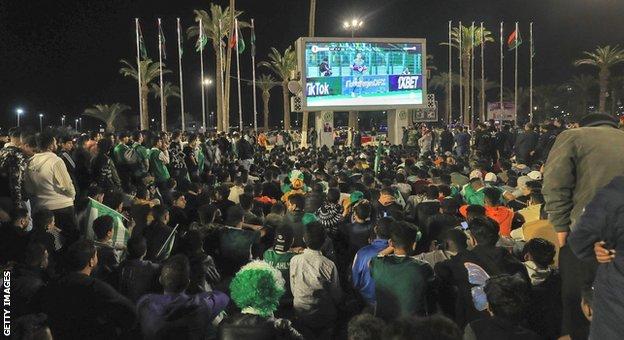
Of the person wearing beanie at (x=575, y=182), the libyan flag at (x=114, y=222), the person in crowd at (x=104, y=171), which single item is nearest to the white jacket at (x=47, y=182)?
the libyan flag at (x=114, y=222)

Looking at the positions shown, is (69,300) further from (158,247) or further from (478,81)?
(478,81)

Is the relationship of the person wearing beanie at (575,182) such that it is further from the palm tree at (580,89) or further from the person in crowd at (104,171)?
the palm tree at (580,89)

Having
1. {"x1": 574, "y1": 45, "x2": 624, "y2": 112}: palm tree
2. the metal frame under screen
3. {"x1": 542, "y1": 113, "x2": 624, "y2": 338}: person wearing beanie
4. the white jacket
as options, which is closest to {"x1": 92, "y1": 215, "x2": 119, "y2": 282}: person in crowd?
the white jacket

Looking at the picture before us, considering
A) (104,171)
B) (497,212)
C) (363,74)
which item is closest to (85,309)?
(497,212)

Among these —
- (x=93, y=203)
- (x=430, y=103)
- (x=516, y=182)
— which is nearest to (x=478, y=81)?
(x=430, y=103)

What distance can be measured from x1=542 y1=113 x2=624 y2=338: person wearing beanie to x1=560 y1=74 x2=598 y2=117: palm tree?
62658 millimetres

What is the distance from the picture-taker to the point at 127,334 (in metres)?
4.35

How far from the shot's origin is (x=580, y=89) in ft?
214

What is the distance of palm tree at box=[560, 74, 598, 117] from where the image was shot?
6372cm

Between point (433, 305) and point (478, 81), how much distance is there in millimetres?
67288

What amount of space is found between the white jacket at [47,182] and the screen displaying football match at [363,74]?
2269 cm

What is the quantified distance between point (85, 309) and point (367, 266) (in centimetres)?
251

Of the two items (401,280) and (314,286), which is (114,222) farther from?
(401,280)

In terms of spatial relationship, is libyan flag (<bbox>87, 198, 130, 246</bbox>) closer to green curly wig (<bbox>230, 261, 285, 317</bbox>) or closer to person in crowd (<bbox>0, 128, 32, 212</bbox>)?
person in crowd (<bbox>0, 128, 32, 212</bbox>)
